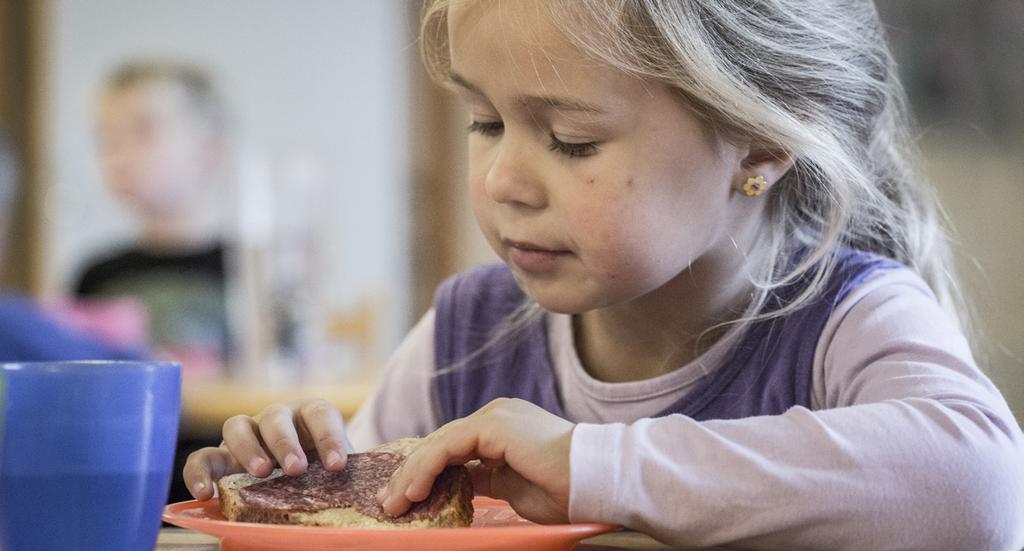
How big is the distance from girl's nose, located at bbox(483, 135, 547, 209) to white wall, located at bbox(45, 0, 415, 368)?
3.62 metres

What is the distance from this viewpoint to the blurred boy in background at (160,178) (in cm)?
373

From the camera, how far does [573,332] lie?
3.88 ft

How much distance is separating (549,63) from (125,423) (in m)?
0.43

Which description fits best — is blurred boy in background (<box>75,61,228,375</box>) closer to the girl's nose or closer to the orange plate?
the girl's nose

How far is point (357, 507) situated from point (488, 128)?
36cm

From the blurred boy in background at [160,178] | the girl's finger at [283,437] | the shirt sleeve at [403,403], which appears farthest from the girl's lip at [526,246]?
the blurred boy in background at [160,178]

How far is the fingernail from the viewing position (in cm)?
80

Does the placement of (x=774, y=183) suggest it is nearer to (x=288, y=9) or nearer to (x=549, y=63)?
(x=549, y=63)

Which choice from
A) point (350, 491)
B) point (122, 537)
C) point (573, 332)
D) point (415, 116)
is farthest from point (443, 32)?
point (415, 116)

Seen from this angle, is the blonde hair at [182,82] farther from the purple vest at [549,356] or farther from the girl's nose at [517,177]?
the girl's nose at [517,177]

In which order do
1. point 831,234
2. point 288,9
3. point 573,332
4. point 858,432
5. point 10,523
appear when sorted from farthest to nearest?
1. point 288,9
2. point 573,332
3. point 831,234
4. point 858,432
5. point 10,523

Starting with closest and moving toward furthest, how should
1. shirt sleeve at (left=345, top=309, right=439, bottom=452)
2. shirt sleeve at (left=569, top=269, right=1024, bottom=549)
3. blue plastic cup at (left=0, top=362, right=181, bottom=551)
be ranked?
blue plastic cup at (left=0, top=362, right=181, bottom=551) < shirt sleeve at (left=569, top=269, right=1024, bottom=549) < shirt sleeve at (left=345, top=309, right=439, bottom=452)

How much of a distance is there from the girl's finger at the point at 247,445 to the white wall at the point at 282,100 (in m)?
3.64

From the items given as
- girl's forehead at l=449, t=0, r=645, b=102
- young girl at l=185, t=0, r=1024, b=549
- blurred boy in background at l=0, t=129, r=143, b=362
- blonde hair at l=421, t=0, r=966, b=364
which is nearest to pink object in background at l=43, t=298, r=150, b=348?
blurred boy in background at l=0, t=129, r=143, b=362
